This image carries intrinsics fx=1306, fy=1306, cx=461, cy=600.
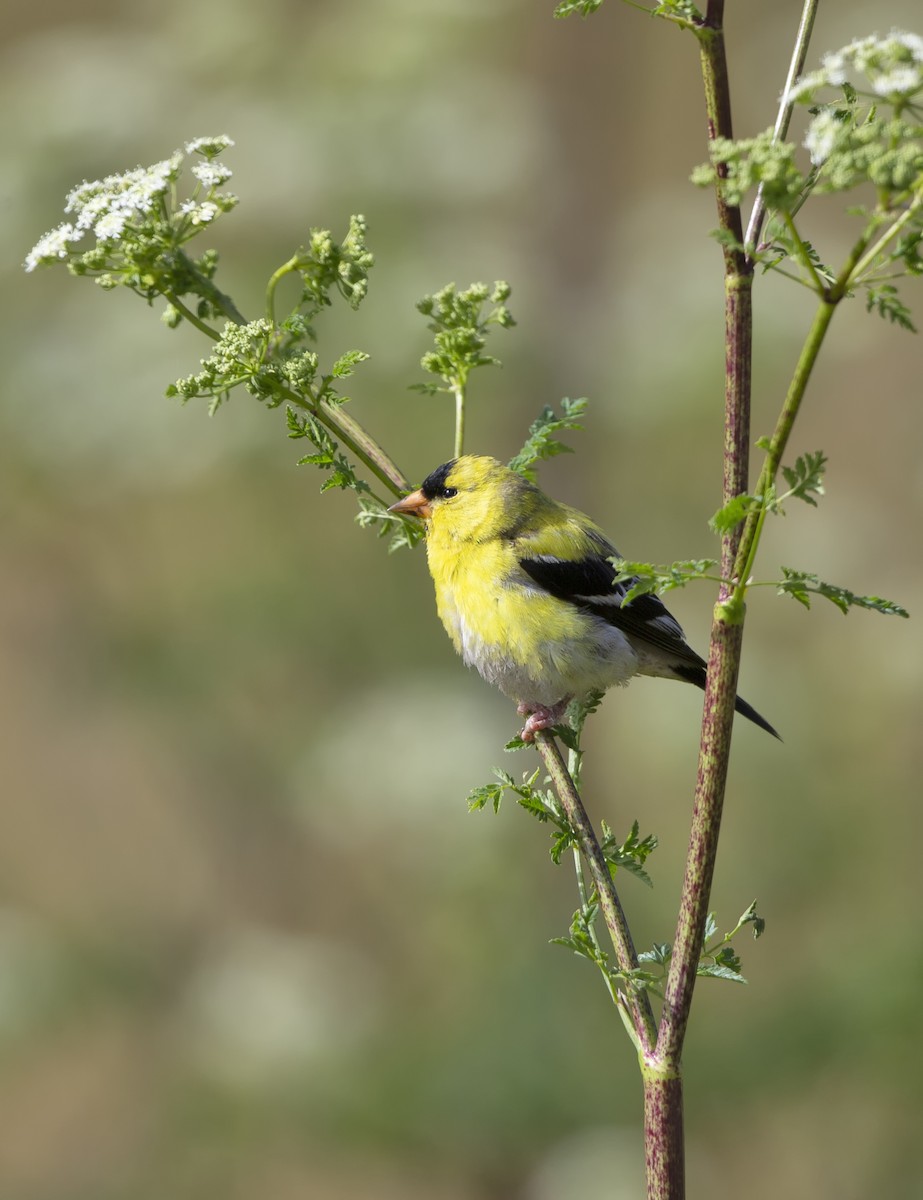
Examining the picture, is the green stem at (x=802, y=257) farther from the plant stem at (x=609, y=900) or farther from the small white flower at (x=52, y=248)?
the small white flower at (x=52, y=248)

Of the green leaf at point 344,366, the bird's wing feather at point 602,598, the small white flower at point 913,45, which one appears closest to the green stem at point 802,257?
the small white flower at point 913,45

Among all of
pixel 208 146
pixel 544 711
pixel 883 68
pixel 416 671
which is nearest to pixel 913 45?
pixel 883 68

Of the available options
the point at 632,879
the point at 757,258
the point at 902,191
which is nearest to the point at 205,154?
the point at 757,258

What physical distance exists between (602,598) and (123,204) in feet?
4.90

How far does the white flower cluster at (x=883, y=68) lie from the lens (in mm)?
891

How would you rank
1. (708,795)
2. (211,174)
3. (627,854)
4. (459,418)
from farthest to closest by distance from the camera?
1. (459,418)
2. (211,174)
3. (627,854)
4. (708,795)

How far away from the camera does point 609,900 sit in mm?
1140

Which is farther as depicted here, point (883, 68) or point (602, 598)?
point (602, 598)

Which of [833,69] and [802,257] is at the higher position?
[833,69]

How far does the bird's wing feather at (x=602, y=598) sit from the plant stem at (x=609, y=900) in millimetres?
1193

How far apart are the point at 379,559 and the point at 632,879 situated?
56.5 inches

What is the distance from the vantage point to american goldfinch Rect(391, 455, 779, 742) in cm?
252

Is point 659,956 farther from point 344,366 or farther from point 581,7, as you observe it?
point 581,7

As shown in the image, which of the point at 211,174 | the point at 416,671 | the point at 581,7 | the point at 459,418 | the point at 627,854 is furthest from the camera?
the point at 416,671
